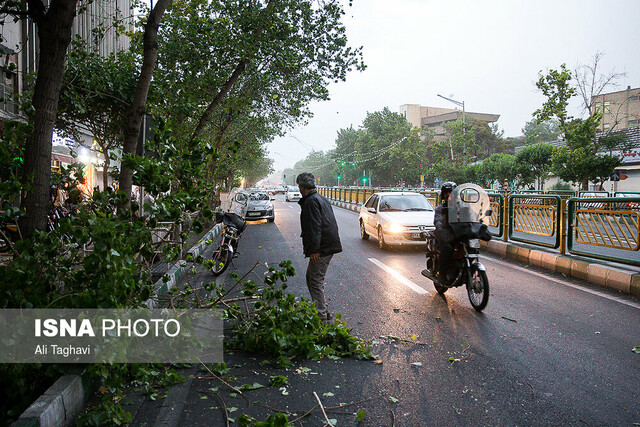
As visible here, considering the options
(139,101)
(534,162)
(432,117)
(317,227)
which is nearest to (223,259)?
(139,101)

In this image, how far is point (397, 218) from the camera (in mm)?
11688

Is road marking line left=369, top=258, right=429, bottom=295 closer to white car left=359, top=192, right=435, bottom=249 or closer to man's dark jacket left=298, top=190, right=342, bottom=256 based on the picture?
white car left=359, top=192, right=435, bottom=249

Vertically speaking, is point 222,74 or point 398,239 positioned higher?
point 222,74

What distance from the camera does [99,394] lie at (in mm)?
3549

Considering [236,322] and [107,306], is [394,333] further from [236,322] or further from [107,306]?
[107,306]

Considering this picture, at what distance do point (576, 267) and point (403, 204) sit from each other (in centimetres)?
508

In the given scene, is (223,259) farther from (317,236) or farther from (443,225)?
(443,225)

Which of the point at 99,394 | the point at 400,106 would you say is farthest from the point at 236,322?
the point at 400,106

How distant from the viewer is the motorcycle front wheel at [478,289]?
567cm

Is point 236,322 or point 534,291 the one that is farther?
point 534,291

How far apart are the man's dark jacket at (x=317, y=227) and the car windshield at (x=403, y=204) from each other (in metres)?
7.20

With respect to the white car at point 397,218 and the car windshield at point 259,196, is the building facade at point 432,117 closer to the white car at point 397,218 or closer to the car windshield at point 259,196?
the car windshield at point 259,196

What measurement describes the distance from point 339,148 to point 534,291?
94010 mm

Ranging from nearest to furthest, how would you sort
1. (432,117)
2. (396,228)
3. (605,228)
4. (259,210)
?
(605,228) < (396,228) < (259,210) < (432,117)
